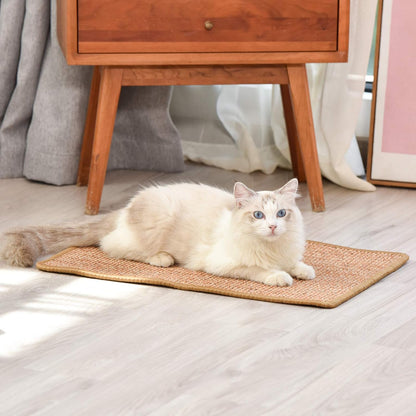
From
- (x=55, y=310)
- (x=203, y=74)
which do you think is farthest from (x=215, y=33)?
(x=55, y=310)

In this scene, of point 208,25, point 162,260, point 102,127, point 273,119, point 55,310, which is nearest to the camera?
point 55,310

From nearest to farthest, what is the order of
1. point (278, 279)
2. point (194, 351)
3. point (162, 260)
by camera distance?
point (194, 351) → point (278, 279) → point (162, 260)

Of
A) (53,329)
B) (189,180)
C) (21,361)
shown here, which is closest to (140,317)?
(53,329)

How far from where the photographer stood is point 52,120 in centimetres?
250

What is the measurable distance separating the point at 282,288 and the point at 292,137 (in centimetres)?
96

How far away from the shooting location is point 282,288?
5.43 ft

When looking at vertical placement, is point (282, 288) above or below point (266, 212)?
below

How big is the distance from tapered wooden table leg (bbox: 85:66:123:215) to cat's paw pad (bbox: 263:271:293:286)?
2.20 ft

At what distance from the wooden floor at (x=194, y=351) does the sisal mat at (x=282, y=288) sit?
0.02 m

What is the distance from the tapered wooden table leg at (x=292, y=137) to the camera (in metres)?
2.49

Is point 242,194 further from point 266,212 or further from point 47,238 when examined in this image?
point 47,238

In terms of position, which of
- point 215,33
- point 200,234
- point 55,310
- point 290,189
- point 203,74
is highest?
point 215,33

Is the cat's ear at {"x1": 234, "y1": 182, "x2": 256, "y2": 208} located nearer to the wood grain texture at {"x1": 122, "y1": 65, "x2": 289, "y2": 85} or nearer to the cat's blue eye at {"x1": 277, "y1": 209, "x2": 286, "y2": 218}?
the cat's blue eye at {"x1": 277, "y1": 209, "x2": 286, "y2": 218}

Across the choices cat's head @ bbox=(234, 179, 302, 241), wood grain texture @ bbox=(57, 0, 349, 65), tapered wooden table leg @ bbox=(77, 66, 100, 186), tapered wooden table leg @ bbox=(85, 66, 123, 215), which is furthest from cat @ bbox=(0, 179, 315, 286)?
tapered wooden table leg @ bbox=(77, 66, 100, 186)
